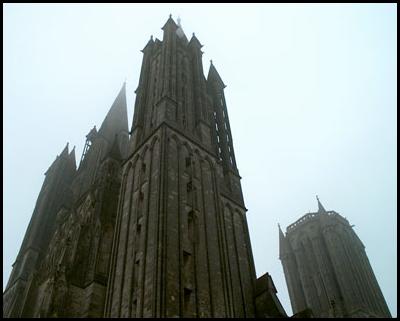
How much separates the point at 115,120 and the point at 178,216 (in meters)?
30.1

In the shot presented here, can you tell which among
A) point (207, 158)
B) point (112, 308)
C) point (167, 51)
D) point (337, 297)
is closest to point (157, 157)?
point (207, 158)

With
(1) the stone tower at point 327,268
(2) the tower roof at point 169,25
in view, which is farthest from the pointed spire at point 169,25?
(1) the stone tower at point 327,268

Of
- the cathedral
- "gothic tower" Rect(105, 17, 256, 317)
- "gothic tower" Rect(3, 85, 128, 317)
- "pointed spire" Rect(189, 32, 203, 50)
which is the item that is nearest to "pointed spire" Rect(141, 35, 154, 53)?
the cathedral

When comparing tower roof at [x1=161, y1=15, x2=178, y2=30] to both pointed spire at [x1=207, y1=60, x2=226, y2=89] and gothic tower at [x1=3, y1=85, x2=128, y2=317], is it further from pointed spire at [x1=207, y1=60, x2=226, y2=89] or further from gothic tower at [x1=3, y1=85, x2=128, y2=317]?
gothic tower at [x1=3, y1=85, x2=128, y2=317]

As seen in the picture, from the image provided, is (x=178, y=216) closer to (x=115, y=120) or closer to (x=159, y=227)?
(x=159, y=227)

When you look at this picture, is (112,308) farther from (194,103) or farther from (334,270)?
(334,270)

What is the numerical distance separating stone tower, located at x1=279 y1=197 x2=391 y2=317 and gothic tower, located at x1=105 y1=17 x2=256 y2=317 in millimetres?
20610

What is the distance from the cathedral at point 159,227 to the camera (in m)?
19.3

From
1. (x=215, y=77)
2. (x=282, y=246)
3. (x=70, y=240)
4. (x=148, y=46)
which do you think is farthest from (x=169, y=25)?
(x=282, y=246)

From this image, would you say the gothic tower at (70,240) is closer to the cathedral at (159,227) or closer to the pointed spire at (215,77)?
the cathedral at (159,227)

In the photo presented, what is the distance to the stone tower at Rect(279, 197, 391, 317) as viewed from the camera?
4259 cm

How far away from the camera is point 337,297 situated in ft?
144

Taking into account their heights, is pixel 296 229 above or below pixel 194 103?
above

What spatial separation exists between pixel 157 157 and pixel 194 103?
8.44 meters
